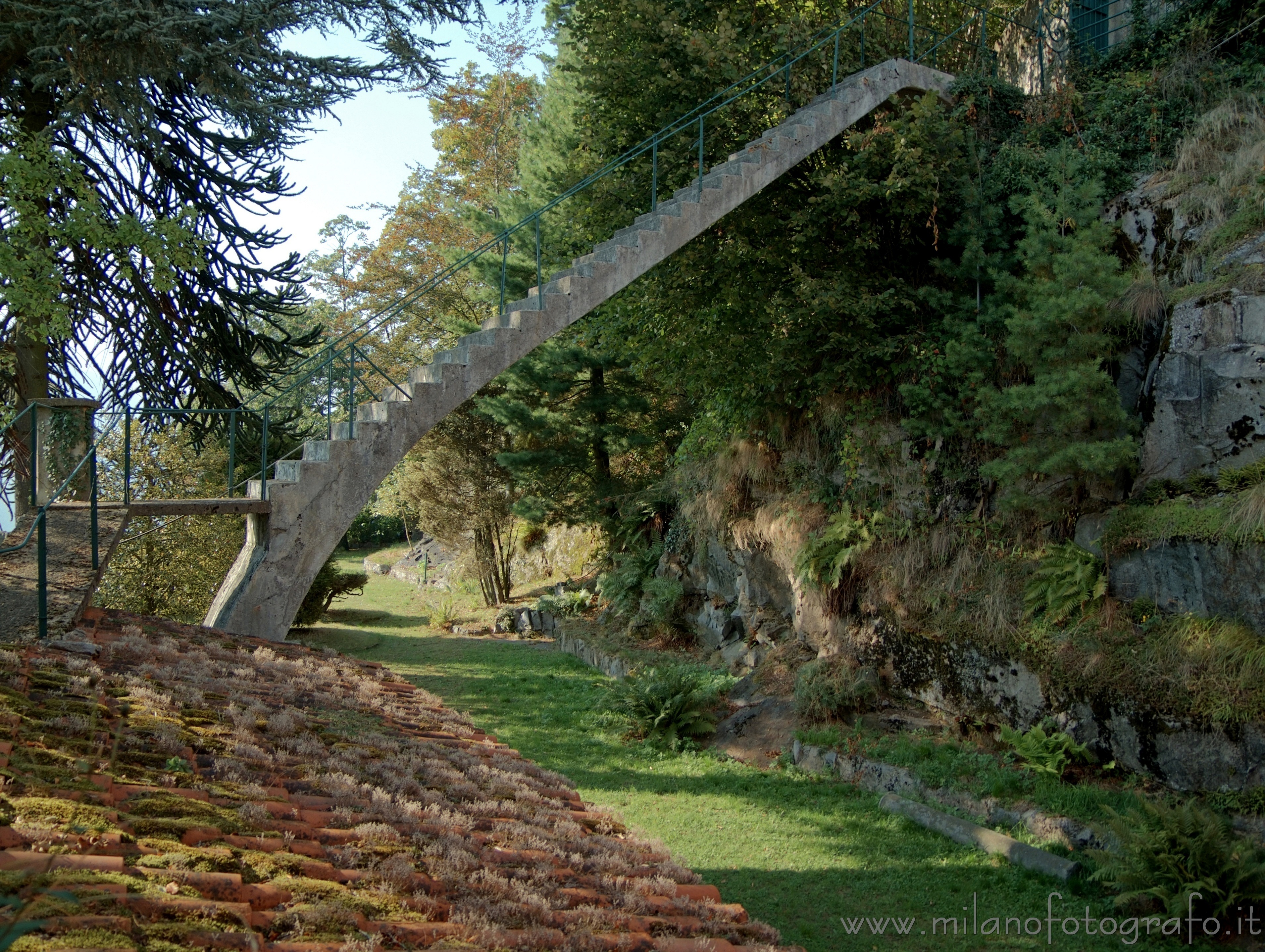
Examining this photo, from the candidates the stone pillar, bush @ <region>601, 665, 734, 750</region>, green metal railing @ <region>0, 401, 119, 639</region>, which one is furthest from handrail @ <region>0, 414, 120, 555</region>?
bush @ <region>601, 665, 734, 750</region>

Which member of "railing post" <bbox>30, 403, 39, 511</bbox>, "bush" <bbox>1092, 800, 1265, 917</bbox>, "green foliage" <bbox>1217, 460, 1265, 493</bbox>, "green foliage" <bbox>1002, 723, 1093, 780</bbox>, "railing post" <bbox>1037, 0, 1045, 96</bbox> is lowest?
"bush" <bbox>1092, 800, 1265, 917</bbox>

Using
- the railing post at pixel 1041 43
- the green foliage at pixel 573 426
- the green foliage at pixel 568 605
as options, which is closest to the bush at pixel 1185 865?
the railing post at pixel 1041 43

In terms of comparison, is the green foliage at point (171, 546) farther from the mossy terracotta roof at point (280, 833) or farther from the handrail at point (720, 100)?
the mossy terracotta roof at point (280, 833)

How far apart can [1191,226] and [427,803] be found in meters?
9.96

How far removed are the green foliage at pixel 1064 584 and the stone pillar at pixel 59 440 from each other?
875cm

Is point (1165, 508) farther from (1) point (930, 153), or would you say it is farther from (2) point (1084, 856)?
(1) point (930, 153)

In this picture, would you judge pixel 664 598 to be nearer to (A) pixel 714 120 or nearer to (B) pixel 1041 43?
(A) pixel 714 120

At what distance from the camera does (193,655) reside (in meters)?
6.40

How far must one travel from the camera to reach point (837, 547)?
470 inches

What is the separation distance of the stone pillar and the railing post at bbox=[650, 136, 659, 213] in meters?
6.16

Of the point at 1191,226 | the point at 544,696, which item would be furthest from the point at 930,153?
the point at 544,696

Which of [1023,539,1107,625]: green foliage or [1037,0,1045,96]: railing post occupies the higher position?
[1037,0,1045,96]: railing post

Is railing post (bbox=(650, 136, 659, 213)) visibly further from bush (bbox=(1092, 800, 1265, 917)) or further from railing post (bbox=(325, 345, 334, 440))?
bush (bbox=(1092, 800, 1265, 917))

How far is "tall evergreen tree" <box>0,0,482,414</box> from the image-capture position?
28.7 ft
